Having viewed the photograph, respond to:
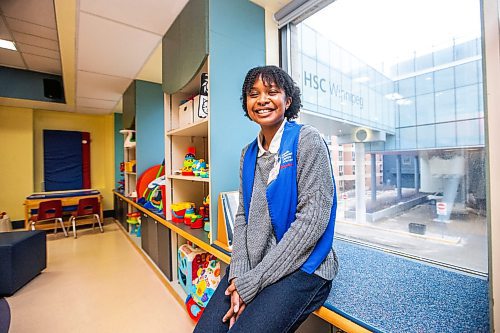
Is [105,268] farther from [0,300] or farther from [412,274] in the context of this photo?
[412,274]

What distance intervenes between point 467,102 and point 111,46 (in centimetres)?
297

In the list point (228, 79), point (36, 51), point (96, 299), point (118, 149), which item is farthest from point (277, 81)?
point (118, 149)

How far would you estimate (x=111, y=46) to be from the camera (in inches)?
97.5

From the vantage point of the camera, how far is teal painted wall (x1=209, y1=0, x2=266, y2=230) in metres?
1.59

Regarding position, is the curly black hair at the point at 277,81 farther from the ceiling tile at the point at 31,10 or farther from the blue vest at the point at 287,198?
the ceiling tile at the point at 31,10

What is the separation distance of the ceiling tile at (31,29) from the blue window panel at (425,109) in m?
3.60

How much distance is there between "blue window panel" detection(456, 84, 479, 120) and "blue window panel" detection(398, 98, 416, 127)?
0.19 meters

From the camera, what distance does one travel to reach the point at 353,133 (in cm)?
161

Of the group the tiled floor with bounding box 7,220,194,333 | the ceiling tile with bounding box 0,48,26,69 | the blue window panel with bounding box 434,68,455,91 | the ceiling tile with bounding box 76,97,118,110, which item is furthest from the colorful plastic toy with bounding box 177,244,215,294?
the ceiling tile with bounding box 76,97,118,110

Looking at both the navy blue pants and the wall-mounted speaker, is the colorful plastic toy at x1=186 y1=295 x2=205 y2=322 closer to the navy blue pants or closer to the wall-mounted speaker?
the navy blue pants

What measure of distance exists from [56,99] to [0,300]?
343 cm

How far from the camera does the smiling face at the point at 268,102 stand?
1.06m

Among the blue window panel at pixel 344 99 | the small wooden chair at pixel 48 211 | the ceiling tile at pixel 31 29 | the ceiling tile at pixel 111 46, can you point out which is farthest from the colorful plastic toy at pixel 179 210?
the small wooden chair at pixel 48 211

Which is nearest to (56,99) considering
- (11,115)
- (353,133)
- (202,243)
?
(11,115)
